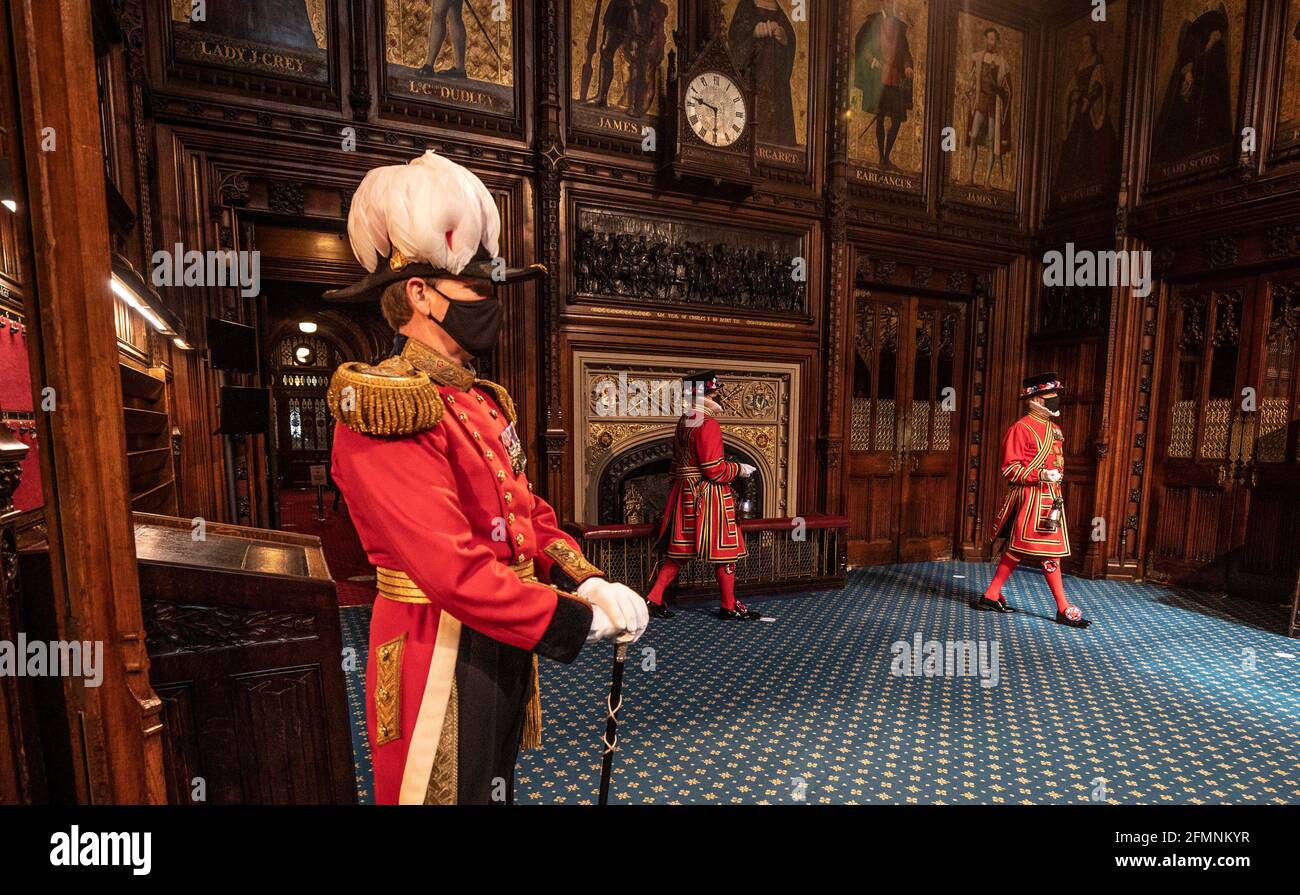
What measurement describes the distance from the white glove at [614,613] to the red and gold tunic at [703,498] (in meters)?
3.28

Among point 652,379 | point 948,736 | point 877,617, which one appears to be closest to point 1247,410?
point 877,617

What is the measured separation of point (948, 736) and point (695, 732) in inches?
50.7

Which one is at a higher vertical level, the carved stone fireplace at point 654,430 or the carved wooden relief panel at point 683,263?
the carved wooden relief panel at point 683,263

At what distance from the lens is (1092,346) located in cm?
645

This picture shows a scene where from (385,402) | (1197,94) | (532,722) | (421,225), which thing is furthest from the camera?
(1197,94)

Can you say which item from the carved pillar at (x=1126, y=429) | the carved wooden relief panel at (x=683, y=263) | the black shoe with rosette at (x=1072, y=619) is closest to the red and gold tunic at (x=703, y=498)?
the carved wooden relief panel at (x=683, y=263)

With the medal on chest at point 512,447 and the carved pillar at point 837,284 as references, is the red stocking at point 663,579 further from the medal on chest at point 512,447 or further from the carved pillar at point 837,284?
the medal on chest at point 512,447

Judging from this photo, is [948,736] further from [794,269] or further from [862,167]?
[862,167]

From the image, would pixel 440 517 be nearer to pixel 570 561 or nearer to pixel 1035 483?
pixel 570 561

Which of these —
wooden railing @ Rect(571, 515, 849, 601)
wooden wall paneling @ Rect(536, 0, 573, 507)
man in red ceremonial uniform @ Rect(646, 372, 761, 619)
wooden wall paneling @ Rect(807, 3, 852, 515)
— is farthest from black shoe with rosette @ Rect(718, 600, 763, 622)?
wooden wall paneling @ Rect(807, 3, 852, 515)

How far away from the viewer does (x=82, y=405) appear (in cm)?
97

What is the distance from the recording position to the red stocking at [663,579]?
4770mm

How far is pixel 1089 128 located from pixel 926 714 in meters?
6.96

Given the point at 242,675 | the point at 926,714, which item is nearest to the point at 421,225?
the point at 242,675
